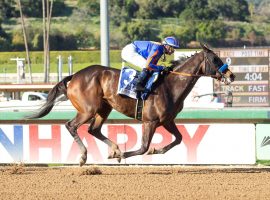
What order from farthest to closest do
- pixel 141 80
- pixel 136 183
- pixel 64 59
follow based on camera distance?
pixel 64 59, pixel 141 80, pixel 136 183

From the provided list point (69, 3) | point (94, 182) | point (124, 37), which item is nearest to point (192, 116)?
point (94, 182)

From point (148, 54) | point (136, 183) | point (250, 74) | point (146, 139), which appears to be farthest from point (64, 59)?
point (136, 183)

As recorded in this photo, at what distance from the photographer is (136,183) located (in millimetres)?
10195

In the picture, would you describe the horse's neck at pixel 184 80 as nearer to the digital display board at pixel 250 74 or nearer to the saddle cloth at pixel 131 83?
the saddle cloth at pixel 131 83

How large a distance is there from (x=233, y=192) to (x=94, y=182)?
2.04 metres

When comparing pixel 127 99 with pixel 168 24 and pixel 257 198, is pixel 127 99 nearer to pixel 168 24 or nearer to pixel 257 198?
pixel 257 198

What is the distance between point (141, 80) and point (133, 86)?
0.18 meters

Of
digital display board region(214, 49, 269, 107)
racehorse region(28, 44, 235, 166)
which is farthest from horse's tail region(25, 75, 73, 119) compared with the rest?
digital display board region(214, 49, 269, 107)

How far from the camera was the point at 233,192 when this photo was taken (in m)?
9.31

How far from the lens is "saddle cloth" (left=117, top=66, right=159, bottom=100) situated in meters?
11.3

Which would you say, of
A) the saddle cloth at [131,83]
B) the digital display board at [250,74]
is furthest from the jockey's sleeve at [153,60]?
the digital display board at [250,74]

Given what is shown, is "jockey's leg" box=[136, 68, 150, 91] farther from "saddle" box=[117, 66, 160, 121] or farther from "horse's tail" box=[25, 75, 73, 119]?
"horse's tail" box=[25, 75, 73, 119]

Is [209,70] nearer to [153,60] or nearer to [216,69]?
[216,69]

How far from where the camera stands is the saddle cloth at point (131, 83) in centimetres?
1127
